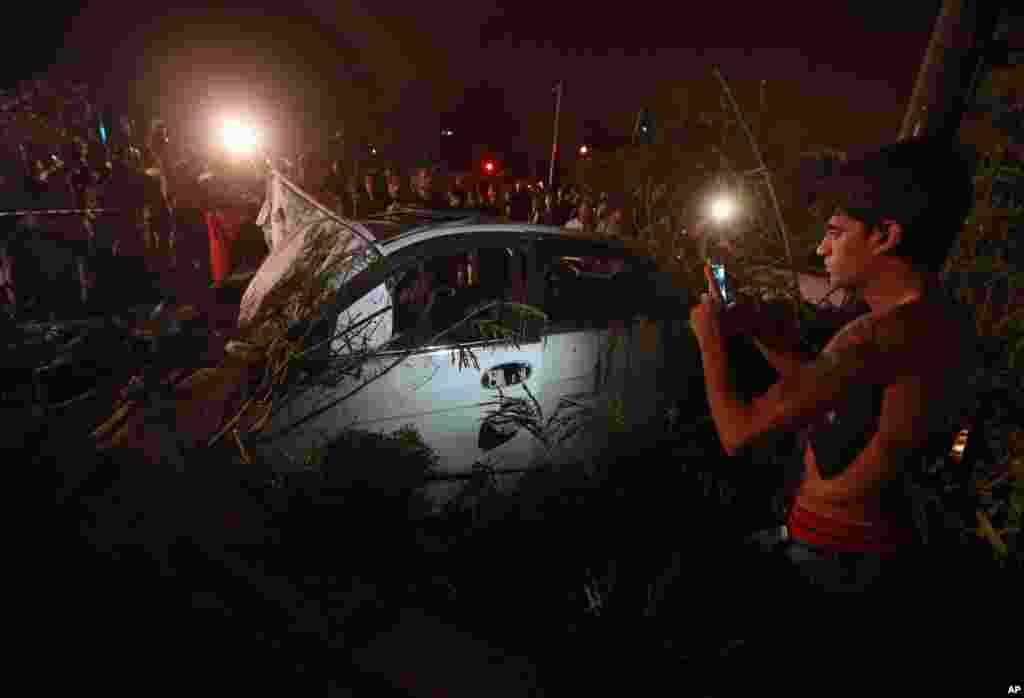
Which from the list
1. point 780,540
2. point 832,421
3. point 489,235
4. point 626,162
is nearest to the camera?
point 832,421

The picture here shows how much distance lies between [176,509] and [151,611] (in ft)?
1.54

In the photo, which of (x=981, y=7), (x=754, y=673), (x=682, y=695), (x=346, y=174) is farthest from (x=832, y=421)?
(x=346, y=174)

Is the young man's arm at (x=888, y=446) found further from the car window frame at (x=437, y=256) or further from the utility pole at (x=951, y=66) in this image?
the utility pole at (x=951, y=66)

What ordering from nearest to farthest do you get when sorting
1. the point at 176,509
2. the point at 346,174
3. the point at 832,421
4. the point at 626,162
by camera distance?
the point at 832,421
the point at 176,509
the point at 626,162
the point at 346,174

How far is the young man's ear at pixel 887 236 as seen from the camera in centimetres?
144

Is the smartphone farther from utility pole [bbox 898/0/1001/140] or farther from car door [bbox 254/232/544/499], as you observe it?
utility pole [bbox 898/0/1001/140]

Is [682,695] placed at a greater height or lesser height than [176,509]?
lesser

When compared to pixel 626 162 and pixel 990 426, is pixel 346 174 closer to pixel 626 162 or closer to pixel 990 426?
pixel 626 162

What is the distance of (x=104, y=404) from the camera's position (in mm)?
2744

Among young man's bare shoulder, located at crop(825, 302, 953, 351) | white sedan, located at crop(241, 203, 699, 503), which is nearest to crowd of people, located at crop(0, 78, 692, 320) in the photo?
white sedan, located at crop(241, 203, 699, 503)

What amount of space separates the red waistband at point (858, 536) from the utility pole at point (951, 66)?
2630 millimetres

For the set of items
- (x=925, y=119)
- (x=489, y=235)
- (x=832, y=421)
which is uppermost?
(x=925, y=119)

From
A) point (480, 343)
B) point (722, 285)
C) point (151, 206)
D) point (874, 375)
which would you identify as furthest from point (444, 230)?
point (151, 206)

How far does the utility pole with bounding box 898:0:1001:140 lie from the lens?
3.02 metres
